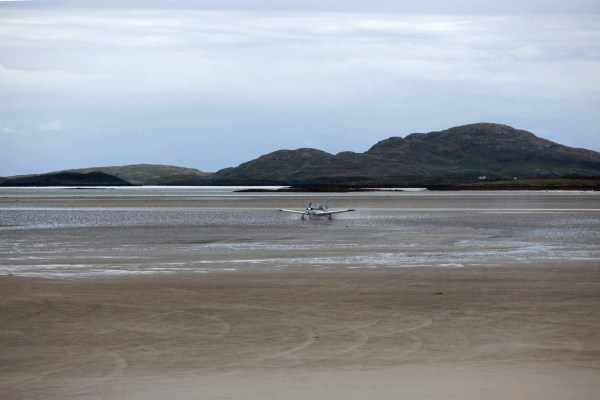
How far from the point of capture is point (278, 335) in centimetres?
1117

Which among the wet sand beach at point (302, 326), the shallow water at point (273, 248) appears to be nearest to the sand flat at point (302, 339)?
the wet sand beach at point (302, 326)

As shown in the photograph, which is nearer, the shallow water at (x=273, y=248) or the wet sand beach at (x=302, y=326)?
the wet sand beach at (x=302, y=326)

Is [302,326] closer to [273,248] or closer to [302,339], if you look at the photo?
[302,339]

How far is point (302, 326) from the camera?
A: 11.9 m

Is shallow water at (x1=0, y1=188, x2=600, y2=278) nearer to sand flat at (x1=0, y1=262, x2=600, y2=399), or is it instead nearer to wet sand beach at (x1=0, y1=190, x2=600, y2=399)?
wet sand beach at (x1=0, y1=190, x2=600, y2=399)

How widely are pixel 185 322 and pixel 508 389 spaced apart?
19.9 ft

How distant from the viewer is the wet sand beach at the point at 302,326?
27.5 feet

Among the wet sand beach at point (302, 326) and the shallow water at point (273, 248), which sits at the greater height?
the wet sand beach at point (302, 326)

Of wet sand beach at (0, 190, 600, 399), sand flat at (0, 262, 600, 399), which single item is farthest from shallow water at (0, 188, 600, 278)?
sand flat at (0, 262, 600, 399)

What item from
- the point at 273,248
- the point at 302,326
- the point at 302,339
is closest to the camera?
the point at 302,339

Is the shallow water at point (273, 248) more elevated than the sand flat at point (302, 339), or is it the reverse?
the sand flat at point (302, 339)

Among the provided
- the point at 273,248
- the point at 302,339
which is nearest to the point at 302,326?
the point at 302,339

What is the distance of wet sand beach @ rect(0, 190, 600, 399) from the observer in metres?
8.37

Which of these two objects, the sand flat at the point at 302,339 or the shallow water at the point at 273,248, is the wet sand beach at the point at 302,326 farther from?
the shallow water at the point at 273,248
